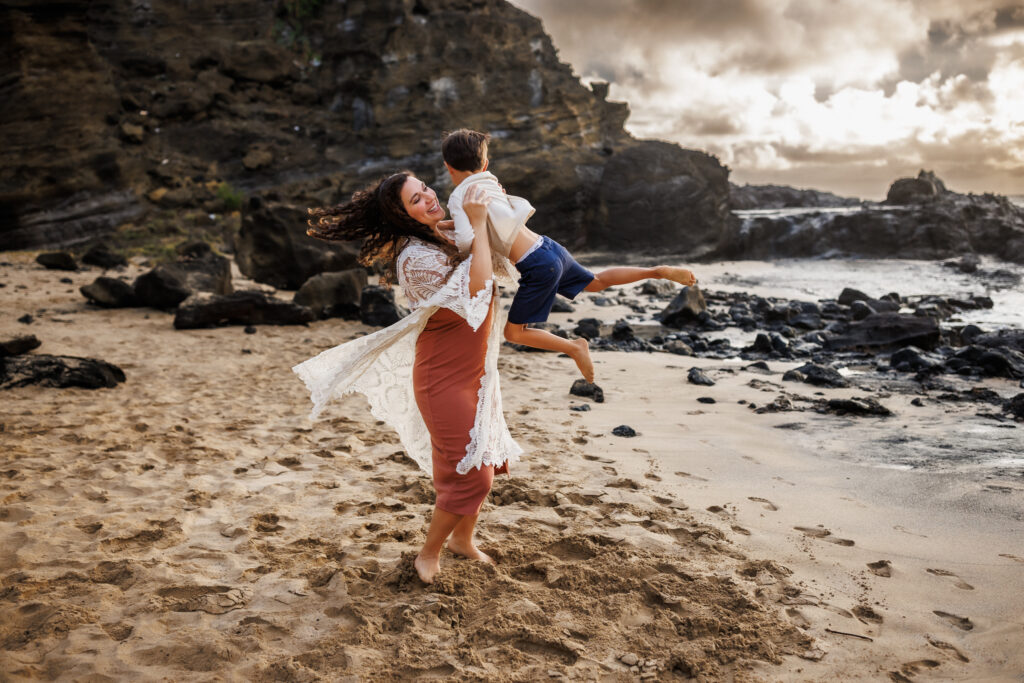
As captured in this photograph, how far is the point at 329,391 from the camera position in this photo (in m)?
2.96

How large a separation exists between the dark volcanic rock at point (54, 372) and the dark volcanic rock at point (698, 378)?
594 cm

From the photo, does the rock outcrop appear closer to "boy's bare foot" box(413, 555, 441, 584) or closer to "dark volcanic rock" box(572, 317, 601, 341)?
"dark volcanic rock" box(572, 317, 601, 341)

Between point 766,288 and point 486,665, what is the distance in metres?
18.1

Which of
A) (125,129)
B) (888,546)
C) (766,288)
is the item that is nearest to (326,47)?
(125,129)

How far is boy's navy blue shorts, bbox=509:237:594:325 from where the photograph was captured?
3082mm

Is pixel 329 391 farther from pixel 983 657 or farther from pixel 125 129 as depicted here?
pixel 125 129

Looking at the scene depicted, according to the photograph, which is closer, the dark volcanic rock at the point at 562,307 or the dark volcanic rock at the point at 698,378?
the dark volcanic rock at the point at 698,378

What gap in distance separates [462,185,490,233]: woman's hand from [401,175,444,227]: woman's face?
194 millimetres

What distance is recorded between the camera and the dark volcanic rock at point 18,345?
273 inches

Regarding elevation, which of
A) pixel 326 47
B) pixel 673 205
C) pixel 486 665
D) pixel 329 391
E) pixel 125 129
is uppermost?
pixel 326 47

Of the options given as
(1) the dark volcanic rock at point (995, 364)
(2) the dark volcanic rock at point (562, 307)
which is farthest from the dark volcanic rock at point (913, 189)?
(1) the dark volcanic rock at point (995, 364)

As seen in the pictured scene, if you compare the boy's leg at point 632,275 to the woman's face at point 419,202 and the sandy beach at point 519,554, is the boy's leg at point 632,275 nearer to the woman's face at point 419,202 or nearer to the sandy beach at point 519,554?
the woman's face at point 419,202

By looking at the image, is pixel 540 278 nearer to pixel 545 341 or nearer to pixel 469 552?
pixel 545 341

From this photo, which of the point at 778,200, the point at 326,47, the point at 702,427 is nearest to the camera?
the point at 702,427
